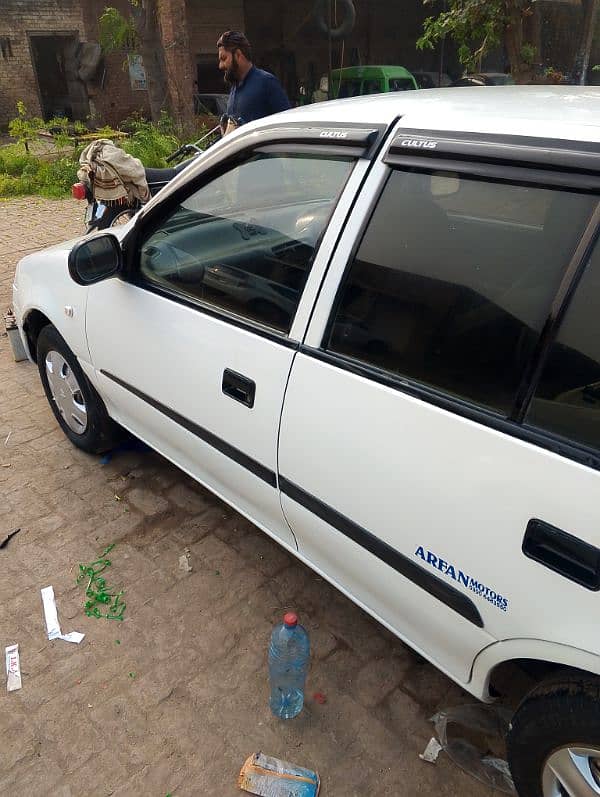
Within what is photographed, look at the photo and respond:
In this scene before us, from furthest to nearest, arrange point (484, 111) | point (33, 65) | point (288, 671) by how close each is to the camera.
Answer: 1. point (33, 65)
2. point (288, 671)
3. point (484, 111)

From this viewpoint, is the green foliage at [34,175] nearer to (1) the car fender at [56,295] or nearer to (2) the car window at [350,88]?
(1) the car fender at [56,295]

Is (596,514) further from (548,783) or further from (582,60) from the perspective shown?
(582,60)

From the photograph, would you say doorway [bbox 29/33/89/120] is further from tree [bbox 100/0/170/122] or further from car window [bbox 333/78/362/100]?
car window [bbox 333/78/362/100]

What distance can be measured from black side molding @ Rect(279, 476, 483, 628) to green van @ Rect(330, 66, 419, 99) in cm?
1508

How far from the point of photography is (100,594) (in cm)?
266

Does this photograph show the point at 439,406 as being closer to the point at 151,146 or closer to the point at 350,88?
the point at 151,146

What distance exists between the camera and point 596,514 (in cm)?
129

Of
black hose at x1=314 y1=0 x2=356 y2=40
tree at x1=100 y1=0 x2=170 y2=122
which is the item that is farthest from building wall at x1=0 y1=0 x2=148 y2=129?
black hose at x1=314 y1=0 x2=356 y2=40

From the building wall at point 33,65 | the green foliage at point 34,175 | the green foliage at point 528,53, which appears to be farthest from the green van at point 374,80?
the green foliage at point 34,175

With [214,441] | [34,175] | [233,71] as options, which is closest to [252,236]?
[214,441]

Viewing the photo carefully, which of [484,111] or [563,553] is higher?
[484,111]

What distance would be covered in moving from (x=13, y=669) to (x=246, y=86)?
444cm

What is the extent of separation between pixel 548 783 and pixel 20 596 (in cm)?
212

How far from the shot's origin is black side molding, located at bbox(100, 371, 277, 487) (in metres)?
2.15
